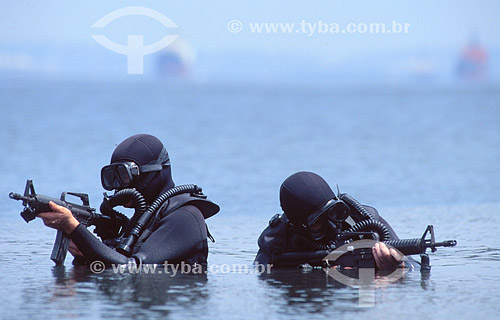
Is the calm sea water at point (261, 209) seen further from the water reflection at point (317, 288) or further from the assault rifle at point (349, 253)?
the assault rifle at point (349, 253)

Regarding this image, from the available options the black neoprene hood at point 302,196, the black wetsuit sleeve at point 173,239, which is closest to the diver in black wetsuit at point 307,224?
the black neoprene hood at point 302,196

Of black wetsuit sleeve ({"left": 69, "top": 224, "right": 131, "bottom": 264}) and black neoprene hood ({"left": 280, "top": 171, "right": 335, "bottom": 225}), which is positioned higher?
black neoprene hood ({"left": 280, "top": 171, "right": 335, "bottom": 225})

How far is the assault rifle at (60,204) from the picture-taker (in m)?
7.57

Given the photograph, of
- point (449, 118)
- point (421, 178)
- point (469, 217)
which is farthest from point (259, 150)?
point (449, 118)

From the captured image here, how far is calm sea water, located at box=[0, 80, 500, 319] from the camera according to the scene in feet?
23.7

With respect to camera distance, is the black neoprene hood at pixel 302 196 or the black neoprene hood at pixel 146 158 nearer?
the black neoprene hood at pixel 302 196

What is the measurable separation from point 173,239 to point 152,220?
0.81 ft

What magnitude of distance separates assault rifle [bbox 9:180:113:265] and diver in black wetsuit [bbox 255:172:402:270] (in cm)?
134

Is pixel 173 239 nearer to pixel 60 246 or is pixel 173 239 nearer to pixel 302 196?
pixel 60 246

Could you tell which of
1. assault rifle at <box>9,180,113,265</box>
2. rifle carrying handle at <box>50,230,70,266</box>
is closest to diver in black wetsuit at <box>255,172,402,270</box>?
assault rifle at <box>9,180,113,265</box>

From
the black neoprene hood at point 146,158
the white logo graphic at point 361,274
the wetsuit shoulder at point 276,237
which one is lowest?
the white logo graphic at point 361,274

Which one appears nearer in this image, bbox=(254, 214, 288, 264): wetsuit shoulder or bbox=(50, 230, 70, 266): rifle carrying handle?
bbox=(50, 230, 70, 266): rifle carrying handle

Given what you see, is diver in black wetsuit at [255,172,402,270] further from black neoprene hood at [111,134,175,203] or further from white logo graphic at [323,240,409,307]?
black neoprene hood at [111,134,175,203]

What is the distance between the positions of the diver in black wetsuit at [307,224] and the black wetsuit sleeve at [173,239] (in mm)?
654
